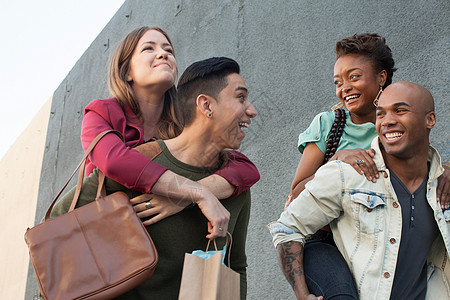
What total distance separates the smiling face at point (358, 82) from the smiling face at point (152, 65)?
75 cm

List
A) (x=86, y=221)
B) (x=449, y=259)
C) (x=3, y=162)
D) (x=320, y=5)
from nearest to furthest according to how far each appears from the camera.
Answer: (x=86, y=221) < (x=449, y=259) < (x=320, y=5) < (x=3, y=162)

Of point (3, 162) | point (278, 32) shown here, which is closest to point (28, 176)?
point (3, 162)

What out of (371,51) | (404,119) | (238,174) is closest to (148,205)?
(238,174)

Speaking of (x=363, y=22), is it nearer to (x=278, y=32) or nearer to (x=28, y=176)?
(x=278, y=32)

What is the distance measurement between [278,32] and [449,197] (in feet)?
8.80

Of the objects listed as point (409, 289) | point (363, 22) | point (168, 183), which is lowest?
point (409, 289)

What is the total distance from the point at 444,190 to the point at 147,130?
1.20m

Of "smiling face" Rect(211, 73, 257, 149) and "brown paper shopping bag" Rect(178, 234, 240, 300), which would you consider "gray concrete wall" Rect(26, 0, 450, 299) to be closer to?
"smiling face" Rect(211, 73, 257, 149)

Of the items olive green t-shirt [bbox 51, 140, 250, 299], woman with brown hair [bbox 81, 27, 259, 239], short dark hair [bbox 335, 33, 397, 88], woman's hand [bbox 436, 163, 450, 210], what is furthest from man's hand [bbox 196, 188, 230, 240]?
short dark hair [bbox 335, 33, 397, 88]

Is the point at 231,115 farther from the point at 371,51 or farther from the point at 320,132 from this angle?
the point at 371,51

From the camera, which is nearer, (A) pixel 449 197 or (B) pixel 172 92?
(A) pixel 449 197

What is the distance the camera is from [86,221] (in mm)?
1733

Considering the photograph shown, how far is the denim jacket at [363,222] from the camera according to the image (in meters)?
1.81

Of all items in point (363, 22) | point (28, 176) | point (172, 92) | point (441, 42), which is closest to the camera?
point (172, 92)
